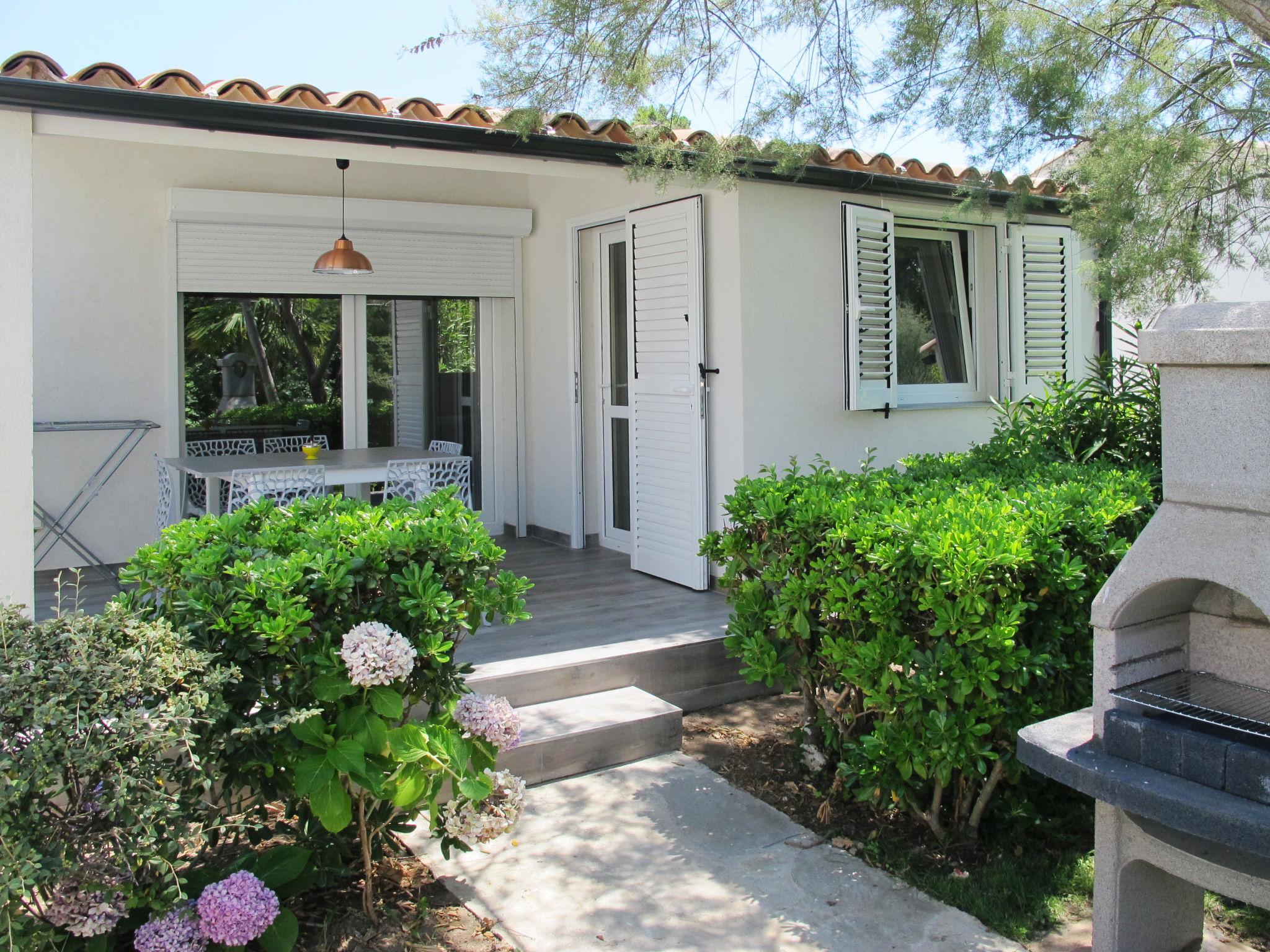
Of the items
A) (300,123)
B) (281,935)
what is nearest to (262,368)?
(300,123)

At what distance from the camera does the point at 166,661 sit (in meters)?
2.73

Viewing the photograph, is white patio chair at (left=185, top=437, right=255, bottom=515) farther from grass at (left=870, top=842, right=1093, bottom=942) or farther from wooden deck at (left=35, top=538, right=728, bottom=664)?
grass at (left=870, top=842, right=1093, bottom=942)

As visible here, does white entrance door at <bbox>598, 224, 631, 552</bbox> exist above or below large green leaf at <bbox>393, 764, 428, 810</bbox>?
above

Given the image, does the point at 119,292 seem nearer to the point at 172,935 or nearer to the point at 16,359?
the point at 16,359

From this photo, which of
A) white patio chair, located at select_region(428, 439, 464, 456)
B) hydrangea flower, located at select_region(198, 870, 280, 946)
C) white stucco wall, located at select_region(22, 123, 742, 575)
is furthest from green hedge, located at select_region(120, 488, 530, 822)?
white patio chair, located at select_region(428, 439, 464, 456)

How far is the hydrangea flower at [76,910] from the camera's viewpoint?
2.64 m

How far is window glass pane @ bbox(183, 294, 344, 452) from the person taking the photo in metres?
7.75

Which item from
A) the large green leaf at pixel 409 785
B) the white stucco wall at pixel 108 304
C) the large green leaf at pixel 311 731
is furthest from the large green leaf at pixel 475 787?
the white stucco wall at pixel 108 304

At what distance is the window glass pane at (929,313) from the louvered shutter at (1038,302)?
1.22 feet

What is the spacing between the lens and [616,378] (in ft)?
26.0

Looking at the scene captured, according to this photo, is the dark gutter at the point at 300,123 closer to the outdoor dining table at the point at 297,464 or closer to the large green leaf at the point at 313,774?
the outdoor dining table at the point at 297,464

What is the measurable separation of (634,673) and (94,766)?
290cm

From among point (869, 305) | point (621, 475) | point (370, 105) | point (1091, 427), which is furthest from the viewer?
point (621, 475)

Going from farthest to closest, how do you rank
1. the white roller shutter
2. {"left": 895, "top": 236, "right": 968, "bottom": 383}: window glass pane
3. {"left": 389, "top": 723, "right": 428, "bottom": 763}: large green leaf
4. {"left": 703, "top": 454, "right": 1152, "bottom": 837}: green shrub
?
the white roller shutter < {"left": 895, "top": 236, "right": 968, "bottom": 383}: window glass pane < {"left": 703, "top": 454, "right": 1152, "bottom": 837}: green shrub < {"left": 389, "top": 723, "right": 428, "bottom": 763}: large green leaf
